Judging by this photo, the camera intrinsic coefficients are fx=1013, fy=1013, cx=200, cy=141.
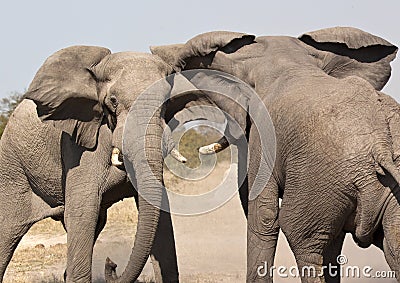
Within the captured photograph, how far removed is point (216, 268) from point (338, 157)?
4801mm

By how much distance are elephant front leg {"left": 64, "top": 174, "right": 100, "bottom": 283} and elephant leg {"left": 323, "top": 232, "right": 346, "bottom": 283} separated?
162cm

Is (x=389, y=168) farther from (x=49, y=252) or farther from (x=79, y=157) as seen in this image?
(x=49, y=252)

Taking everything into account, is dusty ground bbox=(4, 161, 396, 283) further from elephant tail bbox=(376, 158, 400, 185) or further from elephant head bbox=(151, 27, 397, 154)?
elephant tail bbox=(376, 158, 400, 185)

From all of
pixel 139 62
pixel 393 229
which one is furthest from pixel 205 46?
pixel 393 229

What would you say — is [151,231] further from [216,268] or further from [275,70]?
[216,268]

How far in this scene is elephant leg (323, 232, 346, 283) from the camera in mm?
6296

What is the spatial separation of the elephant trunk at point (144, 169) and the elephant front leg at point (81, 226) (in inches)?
26.1

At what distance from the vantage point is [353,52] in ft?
22.4

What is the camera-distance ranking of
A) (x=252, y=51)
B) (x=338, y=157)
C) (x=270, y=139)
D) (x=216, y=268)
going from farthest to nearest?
(x=216, y=268)
(x=252, y=51)
(x=270, y=139)
(x=338, y=157)

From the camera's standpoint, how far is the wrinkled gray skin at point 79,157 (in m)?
6.42

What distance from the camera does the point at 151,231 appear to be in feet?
20.3

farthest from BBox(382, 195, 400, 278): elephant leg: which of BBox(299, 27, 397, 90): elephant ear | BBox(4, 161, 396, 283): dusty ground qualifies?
BBox(4, 161, 396, 283): dusty ground

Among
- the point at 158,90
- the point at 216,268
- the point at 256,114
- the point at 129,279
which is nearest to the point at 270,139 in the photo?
the point at 256,114

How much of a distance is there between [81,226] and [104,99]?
0.90 m
